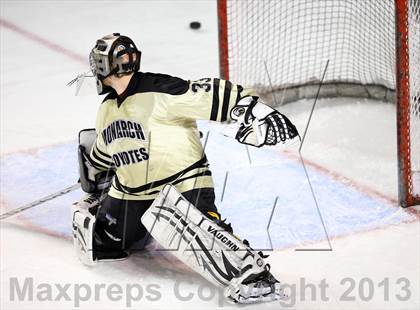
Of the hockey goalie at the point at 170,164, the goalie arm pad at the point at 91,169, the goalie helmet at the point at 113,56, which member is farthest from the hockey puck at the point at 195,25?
the goalie helmet at the point at 113,56

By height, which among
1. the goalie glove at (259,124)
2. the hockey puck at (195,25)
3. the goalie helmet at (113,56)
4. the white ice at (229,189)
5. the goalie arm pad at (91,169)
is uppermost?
the goalie helmet at (113,56)

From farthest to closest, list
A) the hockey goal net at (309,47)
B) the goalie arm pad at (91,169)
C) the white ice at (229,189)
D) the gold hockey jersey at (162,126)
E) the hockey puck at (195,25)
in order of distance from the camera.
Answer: the hockey puck at (195,25) → the hockey goal net at (309,47) → the goalie arm pad at (91,169) → the white ice at (229,189) → the gold hockey jersey at (162,126)

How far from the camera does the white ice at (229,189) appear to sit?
3119 mm

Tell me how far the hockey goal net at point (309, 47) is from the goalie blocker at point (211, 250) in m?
1.67

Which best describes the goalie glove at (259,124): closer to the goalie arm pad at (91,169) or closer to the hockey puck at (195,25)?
the goalie arm pad at (91,169)

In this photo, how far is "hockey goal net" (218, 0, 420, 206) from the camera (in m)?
4.56

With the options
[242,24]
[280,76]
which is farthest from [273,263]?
[242,24]

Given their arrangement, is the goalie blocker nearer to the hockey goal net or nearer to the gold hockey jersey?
the gold hockey jersey

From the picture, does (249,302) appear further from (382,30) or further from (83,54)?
(83,54)

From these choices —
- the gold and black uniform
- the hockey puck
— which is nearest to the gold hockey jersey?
the gold and black uniform

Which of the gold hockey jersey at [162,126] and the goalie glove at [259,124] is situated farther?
the gold hockey jersey at [162,126]

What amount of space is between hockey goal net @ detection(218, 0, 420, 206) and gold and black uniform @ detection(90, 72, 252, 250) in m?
1.48

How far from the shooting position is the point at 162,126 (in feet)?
9.98

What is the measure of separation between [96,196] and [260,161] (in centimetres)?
92
